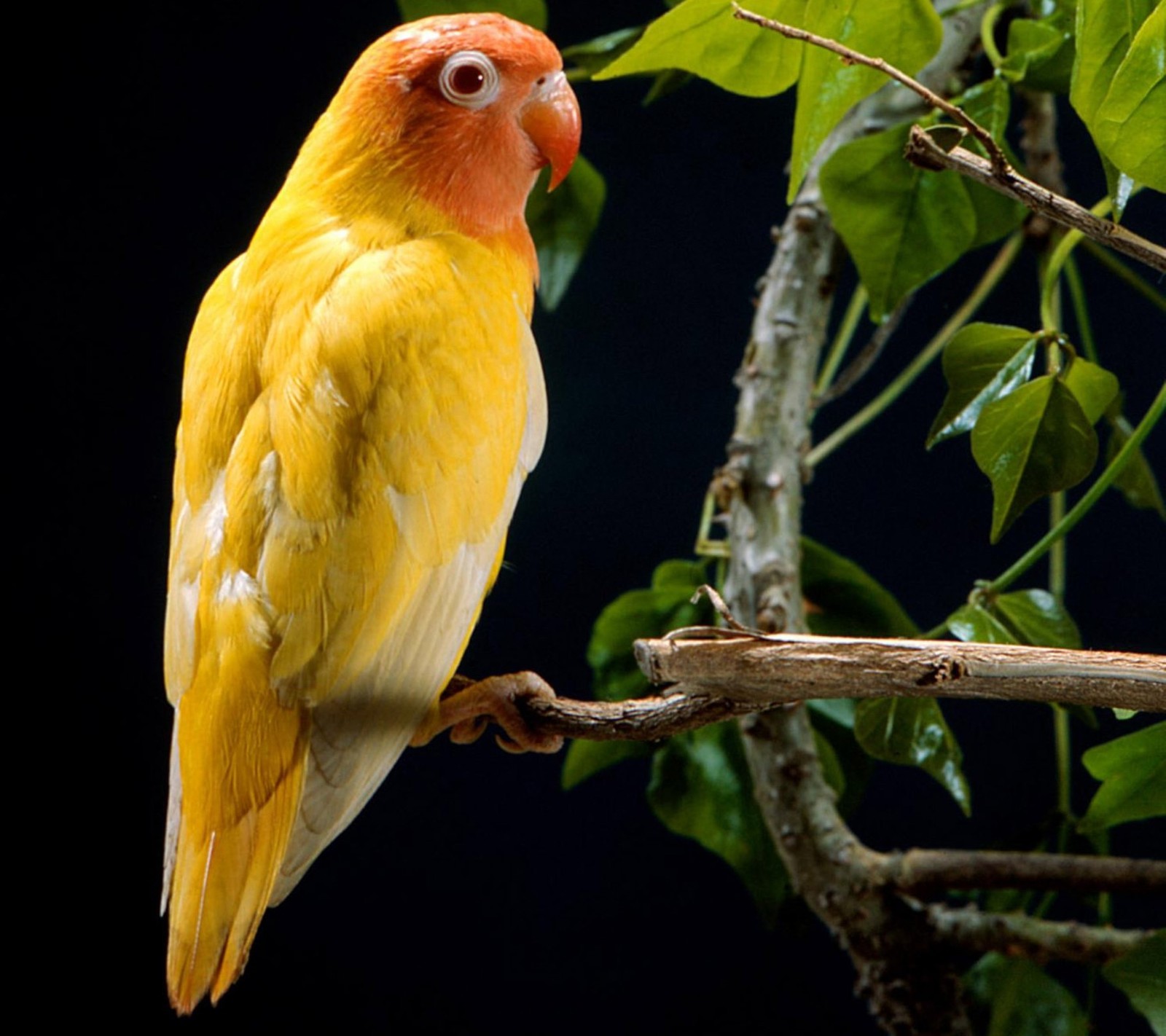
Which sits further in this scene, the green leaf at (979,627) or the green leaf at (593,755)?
the green leaf at (593,755)

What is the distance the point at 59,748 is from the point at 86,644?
81 millimetres

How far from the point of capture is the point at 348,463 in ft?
1.69

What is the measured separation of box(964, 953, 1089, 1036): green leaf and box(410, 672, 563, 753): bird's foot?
0.40m

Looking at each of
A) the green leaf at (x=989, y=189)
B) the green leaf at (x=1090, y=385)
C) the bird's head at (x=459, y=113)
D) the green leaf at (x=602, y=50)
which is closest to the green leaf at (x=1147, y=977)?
the green leaf at (x=1090, y=385)

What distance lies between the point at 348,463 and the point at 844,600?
450 millimetres

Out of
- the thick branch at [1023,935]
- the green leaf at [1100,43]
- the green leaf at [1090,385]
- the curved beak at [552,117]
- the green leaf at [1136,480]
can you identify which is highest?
the curved beak at [552,117]

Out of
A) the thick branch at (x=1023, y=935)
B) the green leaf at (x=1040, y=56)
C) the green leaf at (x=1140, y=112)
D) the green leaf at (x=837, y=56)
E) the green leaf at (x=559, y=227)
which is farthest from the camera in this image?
the green leaf at (x=559, y=227)

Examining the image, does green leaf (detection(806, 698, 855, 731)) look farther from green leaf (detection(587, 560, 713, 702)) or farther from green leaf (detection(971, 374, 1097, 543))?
green leaf (detection(971, 374, 1097, 543))

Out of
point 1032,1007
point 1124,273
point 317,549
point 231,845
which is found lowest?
point 1032,1007

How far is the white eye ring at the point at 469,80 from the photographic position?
545mm

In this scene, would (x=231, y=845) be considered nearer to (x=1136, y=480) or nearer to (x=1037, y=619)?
(x=1037, y=619)

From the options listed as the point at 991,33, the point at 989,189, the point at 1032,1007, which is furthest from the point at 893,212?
the point at 1032,1007

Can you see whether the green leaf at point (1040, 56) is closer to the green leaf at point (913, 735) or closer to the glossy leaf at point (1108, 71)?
the glossy leaf at point (1108, 71)

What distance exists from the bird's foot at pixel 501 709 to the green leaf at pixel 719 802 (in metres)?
0.28
